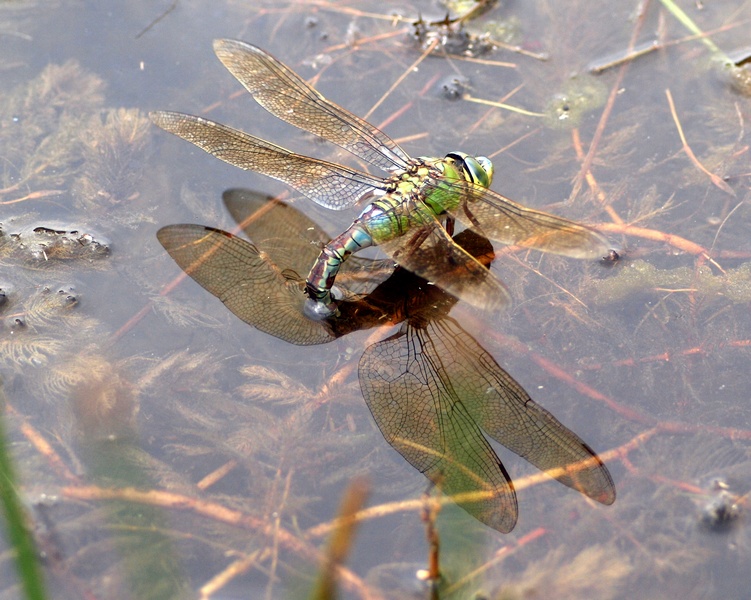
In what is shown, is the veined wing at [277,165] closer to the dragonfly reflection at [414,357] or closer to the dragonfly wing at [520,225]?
the dragonfly reflection at [414,357]

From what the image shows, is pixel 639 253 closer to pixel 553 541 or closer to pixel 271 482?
pixel 553 541

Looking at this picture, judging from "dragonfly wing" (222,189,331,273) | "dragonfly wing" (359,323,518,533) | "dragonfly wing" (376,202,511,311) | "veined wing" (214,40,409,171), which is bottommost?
"dragonfly wing" (359,323,518,533)

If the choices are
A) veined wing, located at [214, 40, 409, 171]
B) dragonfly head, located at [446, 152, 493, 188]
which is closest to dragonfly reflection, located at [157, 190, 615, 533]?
dragonfly head, located at [446, 152, 493, 188]

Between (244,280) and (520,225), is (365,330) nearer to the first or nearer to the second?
(244,280)

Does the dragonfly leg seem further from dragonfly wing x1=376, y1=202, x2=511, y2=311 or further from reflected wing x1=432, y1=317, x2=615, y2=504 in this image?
reflected wing x1=432, y1=317, x2=615, y2=504

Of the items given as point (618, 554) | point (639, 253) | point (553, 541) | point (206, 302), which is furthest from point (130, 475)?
point (639, 253)

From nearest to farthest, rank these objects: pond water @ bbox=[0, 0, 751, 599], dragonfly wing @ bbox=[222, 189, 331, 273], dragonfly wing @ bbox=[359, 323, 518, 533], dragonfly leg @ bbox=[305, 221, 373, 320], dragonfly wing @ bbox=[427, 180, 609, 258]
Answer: pond water @ bbox=[0, 0, 751, 599], dragonfly wing @ bbox=[359, 323, 518, 533], dragonfly wing @ bbox=[427, 180, 609, 258], dragonfly leg @ bbox=[305, 221, 373, 320], dragonfly wing @ bbox=[222, 189, 331, 273]

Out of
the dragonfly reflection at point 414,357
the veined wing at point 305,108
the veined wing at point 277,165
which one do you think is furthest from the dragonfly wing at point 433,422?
the veined wing at point 305,108
